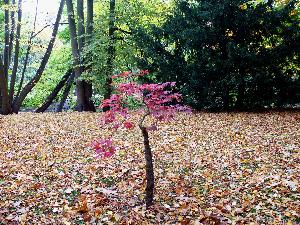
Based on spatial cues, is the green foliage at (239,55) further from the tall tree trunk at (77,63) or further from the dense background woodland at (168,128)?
the tall tree trunk at (77,63)

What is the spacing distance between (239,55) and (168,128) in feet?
12.6

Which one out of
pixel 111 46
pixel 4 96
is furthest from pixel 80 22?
pixel 4 96

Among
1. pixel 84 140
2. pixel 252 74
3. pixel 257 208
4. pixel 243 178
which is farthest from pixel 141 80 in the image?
pixel 257 208

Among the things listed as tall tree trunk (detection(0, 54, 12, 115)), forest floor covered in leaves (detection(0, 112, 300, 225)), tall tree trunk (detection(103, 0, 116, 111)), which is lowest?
forest floor covered in leaves (detection(0, 112, 300, 225))

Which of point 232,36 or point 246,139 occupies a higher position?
point 232,36

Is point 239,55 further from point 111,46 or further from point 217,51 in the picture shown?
point 111,46

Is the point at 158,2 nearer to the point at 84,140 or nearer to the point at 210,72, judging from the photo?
the point at 210,72

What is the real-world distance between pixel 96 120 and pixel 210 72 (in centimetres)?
450

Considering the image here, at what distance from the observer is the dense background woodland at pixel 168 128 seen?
552cm

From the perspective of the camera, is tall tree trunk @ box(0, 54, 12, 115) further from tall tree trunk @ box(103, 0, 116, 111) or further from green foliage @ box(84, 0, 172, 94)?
tall tree trunk @ box(103, 0, 116, 111)

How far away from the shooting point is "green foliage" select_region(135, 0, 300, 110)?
40.7 feet

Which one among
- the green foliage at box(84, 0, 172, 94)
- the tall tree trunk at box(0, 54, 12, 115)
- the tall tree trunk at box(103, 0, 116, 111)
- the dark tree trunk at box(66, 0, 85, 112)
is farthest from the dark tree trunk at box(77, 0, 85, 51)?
the tall tree trunk at box(0, 54, 12, 115)

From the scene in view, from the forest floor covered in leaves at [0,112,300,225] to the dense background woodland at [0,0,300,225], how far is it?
3cm

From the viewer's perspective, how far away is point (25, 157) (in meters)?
8.16
